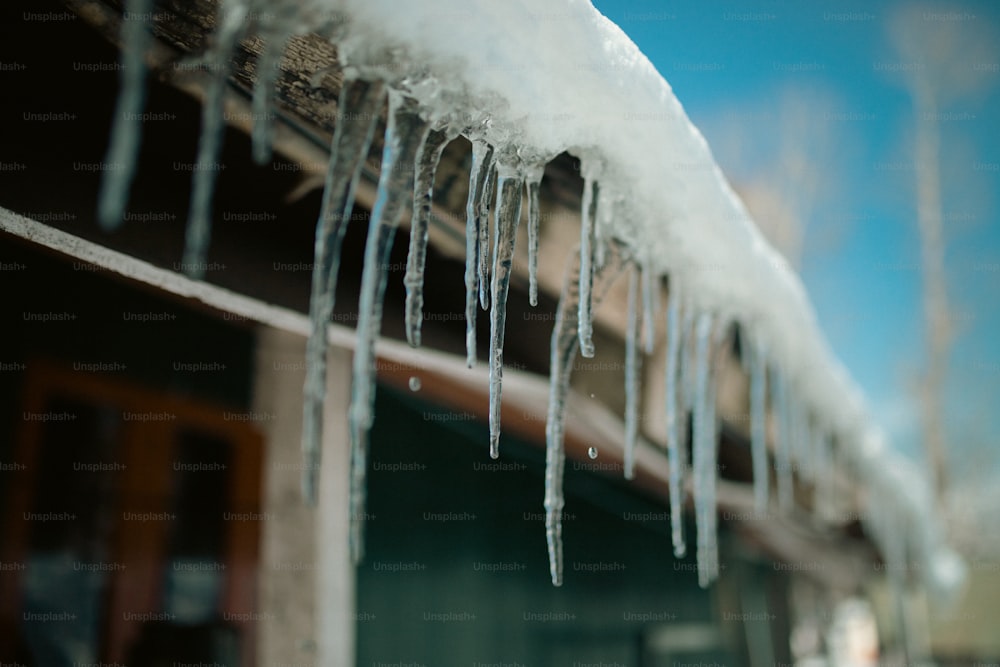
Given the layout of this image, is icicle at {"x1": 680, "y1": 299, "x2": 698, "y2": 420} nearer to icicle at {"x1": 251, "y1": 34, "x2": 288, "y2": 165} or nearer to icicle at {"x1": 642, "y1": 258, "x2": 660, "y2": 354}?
icicle at {"x1": 642, "y1": 258, "x2": 660, "y2": 354}

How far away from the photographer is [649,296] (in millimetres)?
1713

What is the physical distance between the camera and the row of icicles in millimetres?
827

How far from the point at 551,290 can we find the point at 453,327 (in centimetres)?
24

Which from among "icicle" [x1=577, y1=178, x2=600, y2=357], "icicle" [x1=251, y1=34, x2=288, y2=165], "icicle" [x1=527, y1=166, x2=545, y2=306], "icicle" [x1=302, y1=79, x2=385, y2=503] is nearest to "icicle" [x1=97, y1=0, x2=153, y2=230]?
"icicle" [x1=251, y1=34, x2=288, y2=165]

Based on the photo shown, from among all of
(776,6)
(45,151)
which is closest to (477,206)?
(45,151)

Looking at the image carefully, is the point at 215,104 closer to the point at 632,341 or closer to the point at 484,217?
the point at 484,217

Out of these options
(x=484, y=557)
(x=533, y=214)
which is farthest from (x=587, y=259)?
(x=484, y=557)

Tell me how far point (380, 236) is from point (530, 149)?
311 millimetres

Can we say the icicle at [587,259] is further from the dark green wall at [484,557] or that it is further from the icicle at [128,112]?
the dark green wall at [484,557]

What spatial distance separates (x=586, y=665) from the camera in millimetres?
5789

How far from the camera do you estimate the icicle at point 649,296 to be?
1.66 m

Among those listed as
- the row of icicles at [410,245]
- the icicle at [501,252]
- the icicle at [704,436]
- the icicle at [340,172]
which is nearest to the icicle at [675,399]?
the row of icicles at [410,245]

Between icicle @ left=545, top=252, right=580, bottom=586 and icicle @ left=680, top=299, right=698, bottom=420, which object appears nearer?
icicle @ left=545, top=252, right=580, bottom=586

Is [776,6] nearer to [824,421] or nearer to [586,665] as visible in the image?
[824,421]
